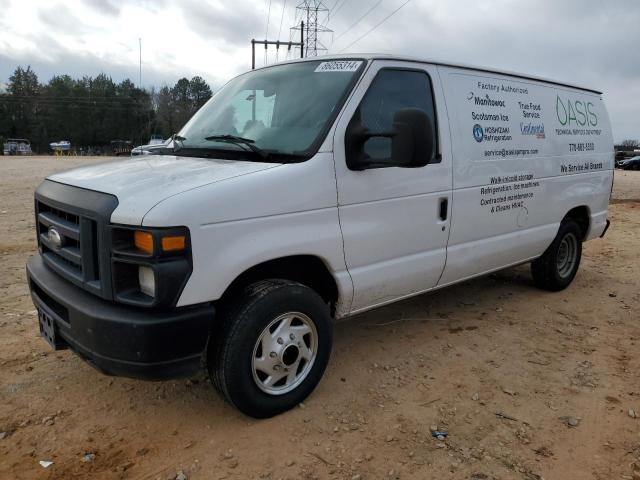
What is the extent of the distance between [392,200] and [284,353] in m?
1.26

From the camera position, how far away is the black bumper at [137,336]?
8.45 ft

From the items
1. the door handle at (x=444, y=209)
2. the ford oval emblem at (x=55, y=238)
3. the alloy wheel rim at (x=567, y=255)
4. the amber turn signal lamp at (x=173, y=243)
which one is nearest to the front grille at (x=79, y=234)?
the ford oval emblem at (x=55, y=238)

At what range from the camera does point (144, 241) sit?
255cm

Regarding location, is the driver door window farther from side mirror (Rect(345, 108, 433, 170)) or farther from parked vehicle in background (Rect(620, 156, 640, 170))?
parked vehicle in background (Rect(620, 156, 640, 170))

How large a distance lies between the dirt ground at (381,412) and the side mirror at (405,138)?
61.1 inches

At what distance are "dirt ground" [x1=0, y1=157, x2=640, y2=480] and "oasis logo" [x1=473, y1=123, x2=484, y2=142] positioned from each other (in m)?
1.67

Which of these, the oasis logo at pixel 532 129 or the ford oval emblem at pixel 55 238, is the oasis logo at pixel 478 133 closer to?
the oasis logo at pixel 532 129

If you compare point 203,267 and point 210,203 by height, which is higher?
point 210,203

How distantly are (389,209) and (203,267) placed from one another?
4.71 feet

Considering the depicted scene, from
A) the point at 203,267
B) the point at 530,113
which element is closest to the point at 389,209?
the point at 203,267

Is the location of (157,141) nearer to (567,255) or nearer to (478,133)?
(567,255)

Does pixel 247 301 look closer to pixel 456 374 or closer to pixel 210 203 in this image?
pixel 210 203

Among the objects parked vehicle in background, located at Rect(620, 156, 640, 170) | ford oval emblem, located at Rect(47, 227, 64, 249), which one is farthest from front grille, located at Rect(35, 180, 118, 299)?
parked vehicle in background, located at Rect(620, 156, 640, 170)

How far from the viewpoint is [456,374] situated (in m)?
3.81
